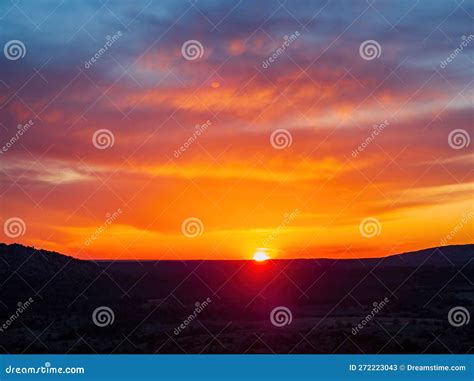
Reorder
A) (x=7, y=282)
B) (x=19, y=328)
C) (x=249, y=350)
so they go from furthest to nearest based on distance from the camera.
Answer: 1. (x=7, y=282)
2. (x=19, y=328)
3. (x=249, y=350)

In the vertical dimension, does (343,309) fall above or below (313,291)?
below

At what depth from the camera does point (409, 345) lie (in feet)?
79.7

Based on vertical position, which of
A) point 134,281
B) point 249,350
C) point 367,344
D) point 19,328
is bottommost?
point 19,328

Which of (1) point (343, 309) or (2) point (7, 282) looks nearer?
(1) point (343, 309)

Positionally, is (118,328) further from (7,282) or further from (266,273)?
(266,273)

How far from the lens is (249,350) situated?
23000mm

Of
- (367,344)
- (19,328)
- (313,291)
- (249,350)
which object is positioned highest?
(313,291)

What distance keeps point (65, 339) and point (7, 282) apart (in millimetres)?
14274

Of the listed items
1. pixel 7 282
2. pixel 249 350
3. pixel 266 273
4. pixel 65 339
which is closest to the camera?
pixel 249 350

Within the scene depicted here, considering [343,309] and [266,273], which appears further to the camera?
[266,273]

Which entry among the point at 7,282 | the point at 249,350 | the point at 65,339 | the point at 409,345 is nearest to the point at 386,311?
the point at 409,345

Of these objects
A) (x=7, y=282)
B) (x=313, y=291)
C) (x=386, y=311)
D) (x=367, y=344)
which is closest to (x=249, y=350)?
(x=367, y=344)

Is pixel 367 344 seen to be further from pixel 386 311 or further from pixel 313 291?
pixel 313 291

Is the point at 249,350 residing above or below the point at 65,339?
above
